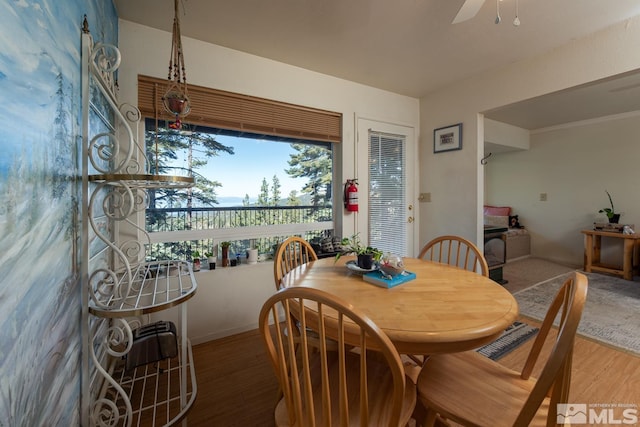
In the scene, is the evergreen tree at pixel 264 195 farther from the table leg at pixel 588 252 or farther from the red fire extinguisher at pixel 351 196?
the table leg at pixel 588 252

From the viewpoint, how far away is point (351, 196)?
9.40 feet

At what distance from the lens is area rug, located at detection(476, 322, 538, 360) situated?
6.63 ft

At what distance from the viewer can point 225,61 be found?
2.29 meters

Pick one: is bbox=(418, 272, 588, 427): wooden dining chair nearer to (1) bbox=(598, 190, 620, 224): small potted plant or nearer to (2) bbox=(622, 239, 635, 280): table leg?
(2) bbox=(622, 239, 635, 280): table leg

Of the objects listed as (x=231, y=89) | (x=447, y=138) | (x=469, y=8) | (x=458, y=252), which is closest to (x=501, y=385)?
(x=458, y=252)

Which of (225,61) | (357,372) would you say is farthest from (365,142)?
(357,372)

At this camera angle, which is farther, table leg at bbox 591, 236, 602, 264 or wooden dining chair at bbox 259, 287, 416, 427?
table leg at bbox 591, 236, 602, 264

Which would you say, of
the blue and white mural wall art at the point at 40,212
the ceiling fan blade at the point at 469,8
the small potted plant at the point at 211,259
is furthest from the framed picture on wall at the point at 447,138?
the blue and white mural wall art at the point at 40,212

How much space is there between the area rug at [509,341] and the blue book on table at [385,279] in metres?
1.09

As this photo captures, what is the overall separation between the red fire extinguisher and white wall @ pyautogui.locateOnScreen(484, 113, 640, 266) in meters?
4.50

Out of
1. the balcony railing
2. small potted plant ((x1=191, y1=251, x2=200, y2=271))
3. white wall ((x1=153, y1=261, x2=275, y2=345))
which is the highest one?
the balcony railing

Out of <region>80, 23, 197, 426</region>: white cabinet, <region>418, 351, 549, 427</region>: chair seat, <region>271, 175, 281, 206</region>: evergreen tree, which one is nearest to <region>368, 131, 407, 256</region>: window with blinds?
<region>271, 175, 281, 206</region>: evergreen tree

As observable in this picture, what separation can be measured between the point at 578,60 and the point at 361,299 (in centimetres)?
267

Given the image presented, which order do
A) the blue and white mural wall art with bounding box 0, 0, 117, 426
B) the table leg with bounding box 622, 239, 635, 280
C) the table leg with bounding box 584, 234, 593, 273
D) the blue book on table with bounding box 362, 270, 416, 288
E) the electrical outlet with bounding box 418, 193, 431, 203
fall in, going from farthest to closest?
the table leg with bounding box 584, 234, 593, 273 < the table leg with bounding box 622, 239, 635, 280 < the electrical outlet with bounding box 418, 193, 431, 203 < the blue book on table with bounding box 362, 270, 416, 288 < the blue and white mural wall art with bounding box 0, 0, 117, 426
